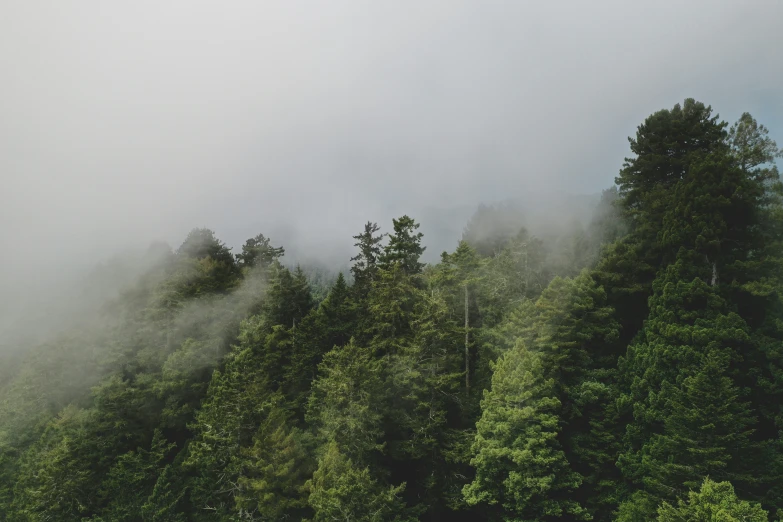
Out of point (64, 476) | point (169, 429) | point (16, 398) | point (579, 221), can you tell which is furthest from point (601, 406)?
point (16, 398)

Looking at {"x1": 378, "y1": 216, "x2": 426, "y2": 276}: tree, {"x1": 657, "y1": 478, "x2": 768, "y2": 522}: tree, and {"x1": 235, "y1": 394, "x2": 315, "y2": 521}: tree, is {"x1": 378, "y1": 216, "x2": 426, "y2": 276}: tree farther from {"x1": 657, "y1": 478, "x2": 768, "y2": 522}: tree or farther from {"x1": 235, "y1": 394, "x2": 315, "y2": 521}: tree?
{"x1": 657, "y1": 478, "x2": 768, "y2": 522}: tree

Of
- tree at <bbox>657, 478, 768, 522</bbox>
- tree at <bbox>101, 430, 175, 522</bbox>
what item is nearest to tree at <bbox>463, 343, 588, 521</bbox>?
tree at <bbox>657, 478, 768, 522</bbox>

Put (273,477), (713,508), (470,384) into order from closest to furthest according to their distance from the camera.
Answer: (713,508) < (273,477) < (470,384)

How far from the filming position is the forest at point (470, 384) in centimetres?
2142

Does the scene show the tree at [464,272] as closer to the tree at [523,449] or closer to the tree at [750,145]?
the tree at [523,449]

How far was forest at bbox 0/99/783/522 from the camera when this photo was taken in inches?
843

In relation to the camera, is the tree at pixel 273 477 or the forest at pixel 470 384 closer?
the forest at pixel 470 384

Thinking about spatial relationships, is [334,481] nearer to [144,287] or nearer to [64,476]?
[64,476]

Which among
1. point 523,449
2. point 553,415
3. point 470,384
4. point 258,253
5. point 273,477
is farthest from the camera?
point 258,253

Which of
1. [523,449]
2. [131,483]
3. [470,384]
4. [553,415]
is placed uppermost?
[470,384]

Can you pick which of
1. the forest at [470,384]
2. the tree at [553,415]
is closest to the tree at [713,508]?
the forest at [470,384]

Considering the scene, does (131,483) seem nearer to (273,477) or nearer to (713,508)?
(273,477)

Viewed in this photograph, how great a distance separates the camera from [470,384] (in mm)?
32469

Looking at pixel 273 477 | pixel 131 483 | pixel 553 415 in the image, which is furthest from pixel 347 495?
pixel 131 483
